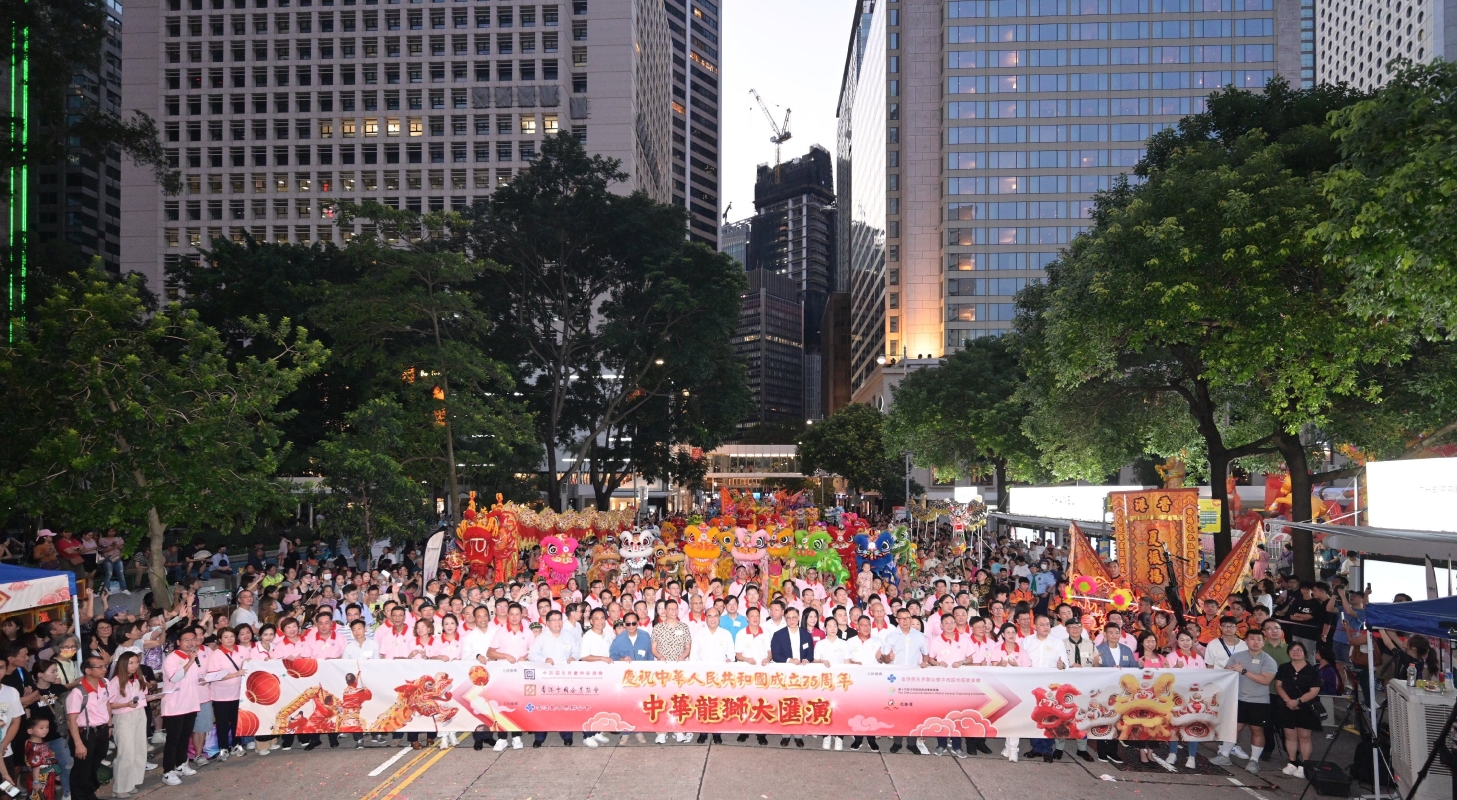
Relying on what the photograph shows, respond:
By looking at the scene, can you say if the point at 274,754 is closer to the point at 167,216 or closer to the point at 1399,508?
the point at 1399,508

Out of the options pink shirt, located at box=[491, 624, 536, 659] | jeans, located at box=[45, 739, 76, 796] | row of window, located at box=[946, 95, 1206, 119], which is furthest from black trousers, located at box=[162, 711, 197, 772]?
row of window, located at box=[946, 95, 1206, 119]

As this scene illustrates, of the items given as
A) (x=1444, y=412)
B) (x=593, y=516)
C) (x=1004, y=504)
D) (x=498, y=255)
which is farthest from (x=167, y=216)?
(x=1444, y=412)

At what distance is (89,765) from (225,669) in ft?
5.03

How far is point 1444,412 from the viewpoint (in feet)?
54.4

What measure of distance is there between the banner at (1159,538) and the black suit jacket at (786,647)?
344 inches

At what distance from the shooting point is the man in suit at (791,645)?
10672mm

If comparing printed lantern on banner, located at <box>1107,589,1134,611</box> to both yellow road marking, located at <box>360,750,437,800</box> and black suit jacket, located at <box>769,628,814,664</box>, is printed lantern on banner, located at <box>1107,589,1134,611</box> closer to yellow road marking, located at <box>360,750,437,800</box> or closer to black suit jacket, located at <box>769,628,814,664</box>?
black suit jacket, located at <box>769,628,814,664</box>

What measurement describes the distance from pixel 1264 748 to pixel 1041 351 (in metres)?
13.0

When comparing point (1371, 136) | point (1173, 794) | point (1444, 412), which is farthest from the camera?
point (1444, 412)

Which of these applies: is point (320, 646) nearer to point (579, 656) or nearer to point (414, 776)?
point (414, 776)

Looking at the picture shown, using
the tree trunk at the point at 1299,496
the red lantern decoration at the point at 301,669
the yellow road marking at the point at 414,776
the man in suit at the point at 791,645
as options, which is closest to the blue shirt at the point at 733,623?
the man in suit at the point at 791,645

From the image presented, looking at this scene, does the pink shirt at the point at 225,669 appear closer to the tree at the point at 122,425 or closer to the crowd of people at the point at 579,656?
the crowd of people at the point at 579,656

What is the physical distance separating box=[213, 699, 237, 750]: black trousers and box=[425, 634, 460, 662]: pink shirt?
2.15m

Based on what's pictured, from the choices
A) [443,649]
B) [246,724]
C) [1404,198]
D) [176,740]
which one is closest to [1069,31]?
[1404,198]
